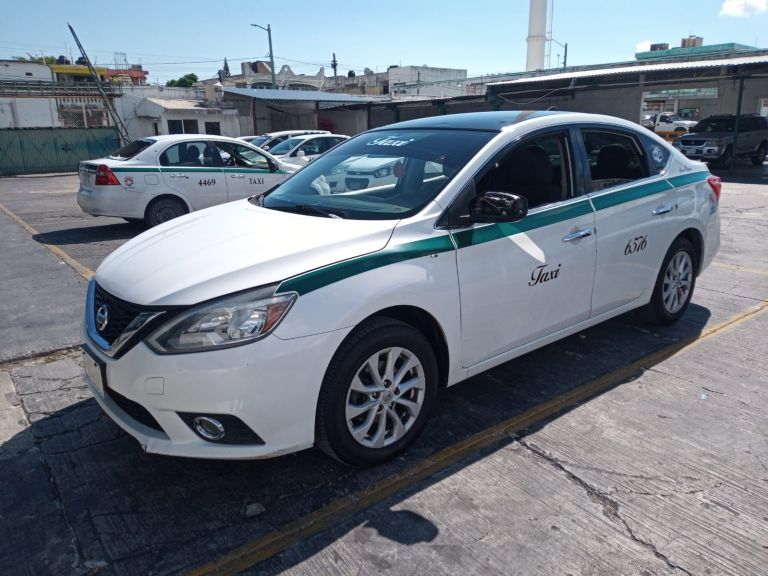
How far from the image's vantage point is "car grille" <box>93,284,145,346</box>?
9.23 ft

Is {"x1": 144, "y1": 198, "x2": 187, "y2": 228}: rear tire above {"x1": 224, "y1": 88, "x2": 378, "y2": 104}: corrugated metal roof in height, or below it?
below

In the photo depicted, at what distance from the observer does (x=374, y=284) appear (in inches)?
114

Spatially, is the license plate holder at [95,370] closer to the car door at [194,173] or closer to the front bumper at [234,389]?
the front bumper at [234,389]

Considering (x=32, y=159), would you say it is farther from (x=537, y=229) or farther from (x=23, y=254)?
(x=537, y=229)

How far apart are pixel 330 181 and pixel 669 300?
2934mm

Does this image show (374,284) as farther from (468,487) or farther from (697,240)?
(697,240)

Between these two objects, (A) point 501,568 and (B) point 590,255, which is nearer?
(A) point 501,568

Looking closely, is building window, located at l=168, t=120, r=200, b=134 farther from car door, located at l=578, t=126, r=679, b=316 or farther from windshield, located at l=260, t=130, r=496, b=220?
car door, located at l=578, t=126, r=679, b=316

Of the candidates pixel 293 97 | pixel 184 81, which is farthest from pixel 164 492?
pixel 184 81

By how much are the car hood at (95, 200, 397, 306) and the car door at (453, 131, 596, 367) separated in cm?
60

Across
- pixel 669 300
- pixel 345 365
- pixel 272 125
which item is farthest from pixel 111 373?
pixel 272 125

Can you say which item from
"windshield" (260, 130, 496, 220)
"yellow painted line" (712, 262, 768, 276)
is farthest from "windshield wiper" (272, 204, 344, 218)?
"yellow painted line" (712, 262, 768, 276)

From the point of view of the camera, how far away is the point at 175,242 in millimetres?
3373

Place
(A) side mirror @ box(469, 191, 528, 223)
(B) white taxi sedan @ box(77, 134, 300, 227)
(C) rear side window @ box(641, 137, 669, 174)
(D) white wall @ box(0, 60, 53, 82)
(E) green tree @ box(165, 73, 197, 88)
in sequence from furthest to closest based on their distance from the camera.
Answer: (E) green tree @ box(165, 73, 197, 88) < (D) white wall @ box(0, 60, 53, 82) < (B) white taxi sedan @ box(77, 134, 300, 227) < (C) rear side window @ box(641, 137, 669, 174) < (A) side mirror @ box(469, 191, 528, 223)
